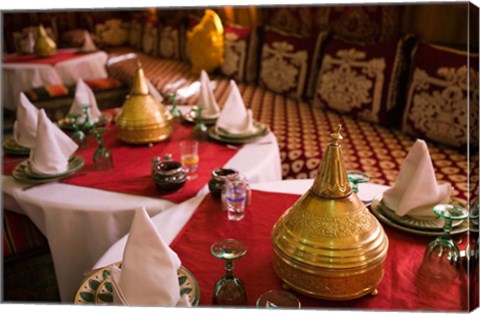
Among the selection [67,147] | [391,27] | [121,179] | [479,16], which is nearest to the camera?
[479,16]

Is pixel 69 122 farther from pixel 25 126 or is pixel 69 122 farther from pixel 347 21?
pixel 347 21

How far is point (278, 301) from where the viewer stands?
665mm

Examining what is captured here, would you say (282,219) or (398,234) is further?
(398,234)

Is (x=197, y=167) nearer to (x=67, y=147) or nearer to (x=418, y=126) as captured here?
(x=67, y=147)

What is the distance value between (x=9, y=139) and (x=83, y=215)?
2.02 ft

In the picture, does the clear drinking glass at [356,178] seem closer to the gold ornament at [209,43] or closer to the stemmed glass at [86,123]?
the stemmed glass at [86,123]

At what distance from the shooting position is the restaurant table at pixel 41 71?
3.25m

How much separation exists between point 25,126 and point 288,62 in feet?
5.14

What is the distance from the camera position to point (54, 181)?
1265 mm

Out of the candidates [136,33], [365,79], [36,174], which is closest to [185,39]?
[136,33]

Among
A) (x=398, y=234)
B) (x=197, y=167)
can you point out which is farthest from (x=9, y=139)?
(x=398, y=234)

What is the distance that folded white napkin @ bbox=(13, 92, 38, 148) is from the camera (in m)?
1.51

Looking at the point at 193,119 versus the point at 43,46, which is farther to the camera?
the point at 43,46

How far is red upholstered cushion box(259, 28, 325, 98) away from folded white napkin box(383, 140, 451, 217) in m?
1.65
